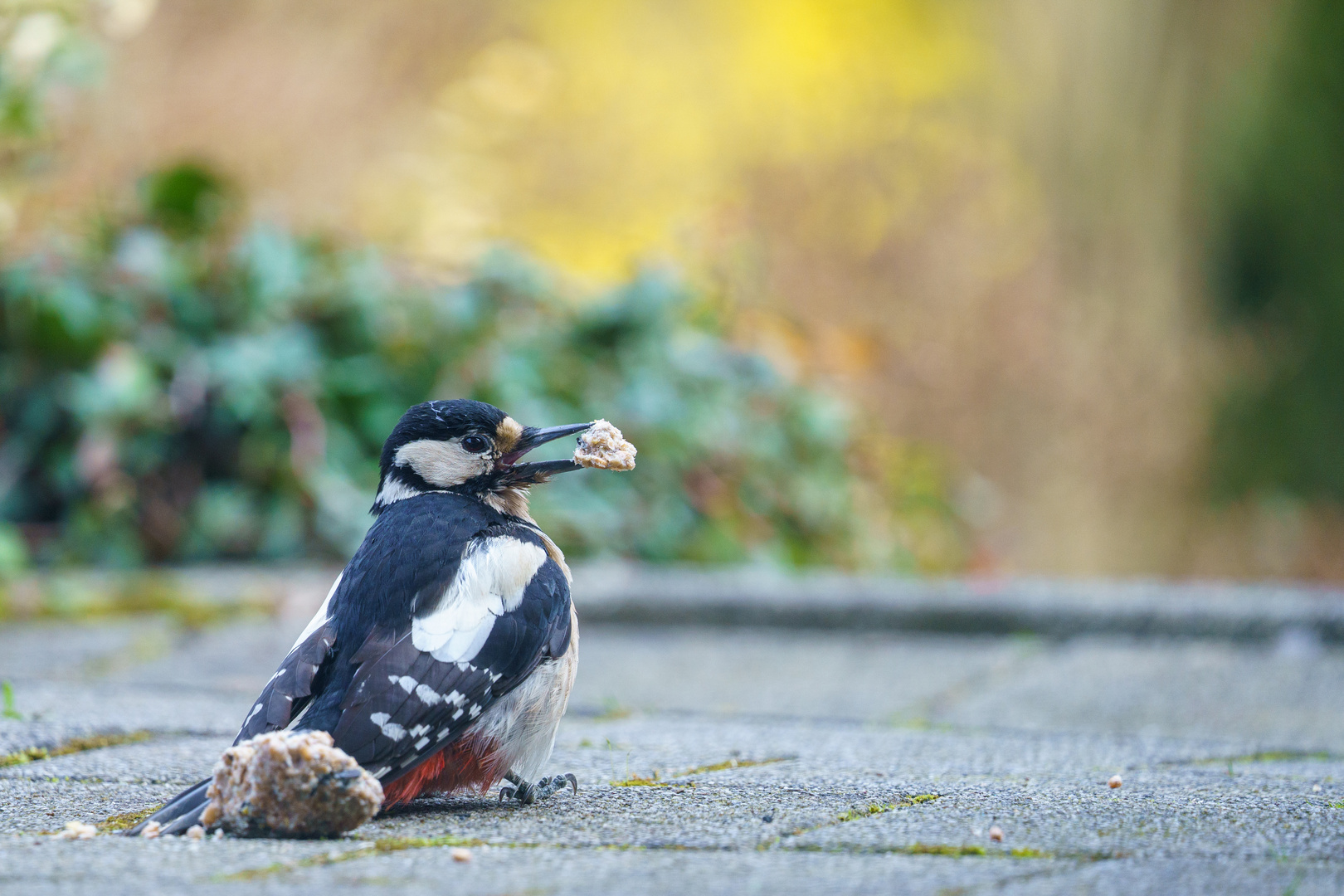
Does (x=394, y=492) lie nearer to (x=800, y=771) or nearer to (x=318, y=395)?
(x=800, y=771)

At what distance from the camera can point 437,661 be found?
236 cm

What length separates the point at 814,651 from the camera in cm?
478

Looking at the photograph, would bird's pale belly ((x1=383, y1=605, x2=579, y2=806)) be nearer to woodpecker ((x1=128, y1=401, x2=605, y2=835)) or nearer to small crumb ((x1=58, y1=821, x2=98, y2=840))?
woodpecker ((x1=128, y1=401, x2=605, y2=835))

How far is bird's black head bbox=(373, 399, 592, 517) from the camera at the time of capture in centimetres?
287

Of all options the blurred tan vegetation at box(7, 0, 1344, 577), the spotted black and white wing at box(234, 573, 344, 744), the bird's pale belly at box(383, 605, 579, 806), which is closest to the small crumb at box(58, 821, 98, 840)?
the spotted black and white wing at box(234, 573, 344, 744)

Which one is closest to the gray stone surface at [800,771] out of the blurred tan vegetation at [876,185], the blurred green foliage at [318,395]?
the blurred green foliage at [318,395]

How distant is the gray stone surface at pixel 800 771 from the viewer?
1.81m

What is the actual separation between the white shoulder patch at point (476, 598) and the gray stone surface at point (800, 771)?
0.89 ft

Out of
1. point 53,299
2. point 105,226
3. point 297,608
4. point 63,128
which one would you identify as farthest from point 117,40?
point 297,608

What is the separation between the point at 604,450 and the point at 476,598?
1.51 feet

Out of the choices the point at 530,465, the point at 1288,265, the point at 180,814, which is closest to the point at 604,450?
the point at 530,465

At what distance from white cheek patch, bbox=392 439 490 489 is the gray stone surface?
0.57 meters

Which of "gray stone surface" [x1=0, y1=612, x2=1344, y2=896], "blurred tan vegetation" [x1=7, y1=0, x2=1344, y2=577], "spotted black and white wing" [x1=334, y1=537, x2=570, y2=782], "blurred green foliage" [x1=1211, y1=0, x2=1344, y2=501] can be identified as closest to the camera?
"gray stone surface" [x1=0, y1=612, x2=1344, y2=896]

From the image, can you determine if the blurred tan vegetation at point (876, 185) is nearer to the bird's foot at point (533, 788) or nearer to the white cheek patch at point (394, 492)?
the white cheek patch at point (394, 492)
